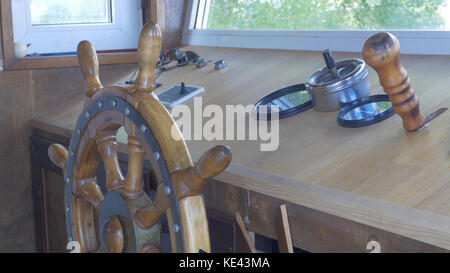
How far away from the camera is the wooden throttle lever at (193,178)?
0.73 m

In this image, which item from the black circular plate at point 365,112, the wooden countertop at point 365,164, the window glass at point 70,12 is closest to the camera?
the wooden countertop at point 365,164

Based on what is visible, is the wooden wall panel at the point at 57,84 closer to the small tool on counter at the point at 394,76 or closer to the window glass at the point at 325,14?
the window glass at the point at 325,14

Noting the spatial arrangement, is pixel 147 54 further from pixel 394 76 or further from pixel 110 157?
pixel 394 76

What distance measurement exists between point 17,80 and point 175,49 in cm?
70

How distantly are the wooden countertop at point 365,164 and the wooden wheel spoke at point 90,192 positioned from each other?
0.33m

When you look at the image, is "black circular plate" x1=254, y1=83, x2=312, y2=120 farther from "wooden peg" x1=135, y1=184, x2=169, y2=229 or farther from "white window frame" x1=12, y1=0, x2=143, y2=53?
"white window frame" x1=12, y1=0, x2=143, y2=53

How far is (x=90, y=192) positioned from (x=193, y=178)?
351 mm

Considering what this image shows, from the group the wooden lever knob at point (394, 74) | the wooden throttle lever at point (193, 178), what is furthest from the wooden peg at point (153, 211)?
the wooden lever knob at point (394, 74)

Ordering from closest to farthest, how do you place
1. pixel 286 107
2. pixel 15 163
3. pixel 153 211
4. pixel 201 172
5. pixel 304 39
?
pixel 201 172 < pixel 153 211 < pixel 286 107 < pixel 304 39 < pixel 15 163

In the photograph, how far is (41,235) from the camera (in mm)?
2389

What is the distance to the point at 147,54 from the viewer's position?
0.84 meters

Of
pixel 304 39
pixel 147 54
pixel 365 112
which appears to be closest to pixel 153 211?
pixel 147 54

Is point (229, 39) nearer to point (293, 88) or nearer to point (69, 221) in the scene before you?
point (293, 88)
